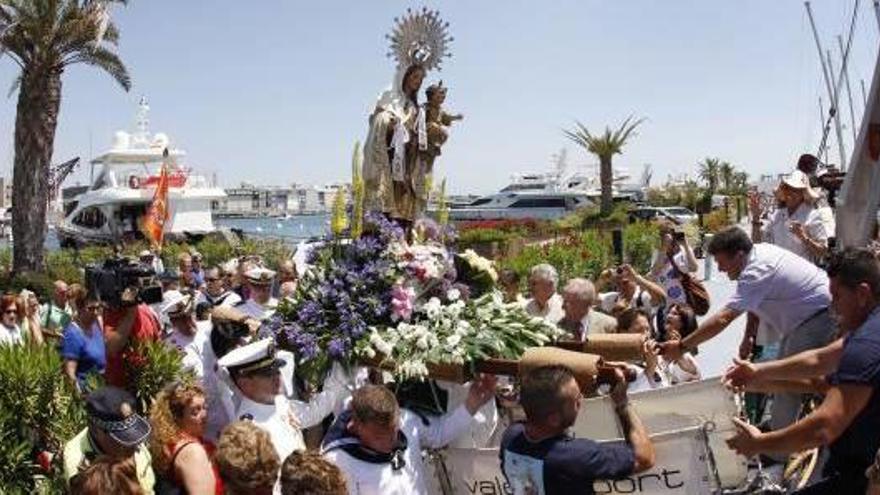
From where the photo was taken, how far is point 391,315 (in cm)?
478

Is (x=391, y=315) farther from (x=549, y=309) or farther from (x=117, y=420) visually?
(x=549, y=309)

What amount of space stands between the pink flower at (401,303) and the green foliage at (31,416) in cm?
158

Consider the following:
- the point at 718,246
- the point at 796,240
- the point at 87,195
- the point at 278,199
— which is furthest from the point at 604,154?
the point at 278,199

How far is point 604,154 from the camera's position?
158 feet

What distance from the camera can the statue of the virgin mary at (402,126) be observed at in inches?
262

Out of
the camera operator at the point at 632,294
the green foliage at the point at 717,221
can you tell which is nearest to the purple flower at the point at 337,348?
the camera operator at the point at 632,294

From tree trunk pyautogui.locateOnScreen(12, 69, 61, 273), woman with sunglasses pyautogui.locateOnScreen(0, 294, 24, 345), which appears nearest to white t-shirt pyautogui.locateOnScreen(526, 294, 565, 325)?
woman with sunglasses pyautogui.locateOnScreen(0, 294, 24, 345)

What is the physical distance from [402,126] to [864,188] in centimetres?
498

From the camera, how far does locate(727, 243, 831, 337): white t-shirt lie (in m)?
5.43

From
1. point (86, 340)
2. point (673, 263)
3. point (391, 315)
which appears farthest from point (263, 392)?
point (673, 263)

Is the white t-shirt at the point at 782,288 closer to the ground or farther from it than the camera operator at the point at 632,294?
farther from it

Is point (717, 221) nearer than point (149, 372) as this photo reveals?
No

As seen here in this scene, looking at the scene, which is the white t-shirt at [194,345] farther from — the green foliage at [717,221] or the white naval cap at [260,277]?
the green foliage at [717,221]

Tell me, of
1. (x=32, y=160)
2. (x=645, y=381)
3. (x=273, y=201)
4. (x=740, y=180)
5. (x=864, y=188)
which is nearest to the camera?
(x=645, y=381)
